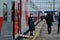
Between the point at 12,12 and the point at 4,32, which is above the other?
the point at 12,12

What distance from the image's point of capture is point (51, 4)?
83438 millimetres

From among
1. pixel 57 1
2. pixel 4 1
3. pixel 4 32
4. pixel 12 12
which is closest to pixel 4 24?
pixel 4 32

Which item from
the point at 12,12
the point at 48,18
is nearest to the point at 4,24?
the point at 12,12

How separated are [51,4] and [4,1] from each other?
76.7 metres

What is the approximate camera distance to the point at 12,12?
911 cm

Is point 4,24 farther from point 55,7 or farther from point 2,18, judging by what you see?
point 55,7

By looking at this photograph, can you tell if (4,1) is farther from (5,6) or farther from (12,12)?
(12,12)

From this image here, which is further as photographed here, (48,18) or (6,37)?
(48,18)

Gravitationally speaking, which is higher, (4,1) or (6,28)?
(4,1)

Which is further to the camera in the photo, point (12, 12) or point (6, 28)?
point (12, 12)

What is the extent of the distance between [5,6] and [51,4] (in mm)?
76459

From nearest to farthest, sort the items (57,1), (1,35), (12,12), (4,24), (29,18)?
(1,35)
(4,24)
(12,12)
(29,18)
(57,1)

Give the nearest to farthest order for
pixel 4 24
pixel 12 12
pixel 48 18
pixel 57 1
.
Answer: pixel 4 24, pixel 12 12, pixel 48 18, pixel 57 1

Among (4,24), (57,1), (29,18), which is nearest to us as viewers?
(4,24)
